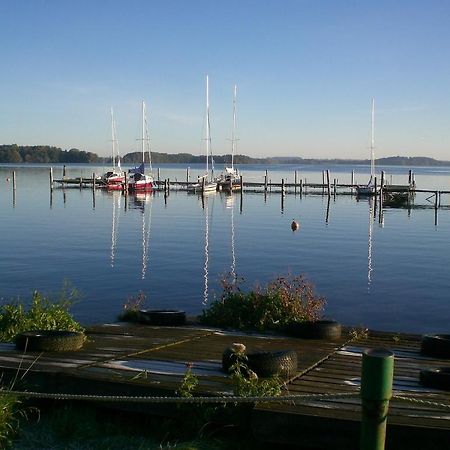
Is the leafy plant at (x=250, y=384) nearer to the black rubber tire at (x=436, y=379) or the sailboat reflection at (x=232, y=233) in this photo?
the black rubber tire at (x=436, y=379)

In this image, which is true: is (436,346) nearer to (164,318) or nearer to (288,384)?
(288,384)

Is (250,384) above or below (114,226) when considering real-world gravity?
A: above

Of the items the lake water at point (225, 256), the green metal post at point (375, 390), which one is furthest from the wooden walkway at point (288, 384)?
the lake water at point (225, 256)

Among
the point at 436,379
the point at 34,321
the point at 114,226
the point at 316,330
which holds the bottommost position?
the point at 114,226

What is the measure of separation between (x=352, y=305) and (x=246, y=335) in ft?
33.4

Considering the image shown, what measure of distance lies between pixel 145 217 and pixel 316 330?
4431 cm

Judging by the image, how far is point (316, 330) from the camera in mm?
11641

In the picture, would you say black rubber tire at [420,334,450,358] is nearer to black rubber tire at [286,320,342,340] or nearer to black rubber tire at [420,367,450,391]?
black rubber tire at [286,320,342,340]

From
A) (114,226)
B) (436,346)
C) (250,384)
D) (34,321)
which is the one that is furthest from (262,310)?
(114,226)

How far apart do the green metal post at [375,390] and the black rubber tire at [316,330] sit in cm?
711

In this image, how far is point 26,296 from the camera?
70.9ft

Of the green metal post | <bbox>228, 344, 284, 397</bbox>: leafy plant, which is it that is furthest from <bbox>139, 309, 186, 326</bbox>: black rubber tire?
the green metal post

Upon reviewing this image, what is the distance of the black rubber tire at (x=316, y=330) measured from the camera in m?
11.6

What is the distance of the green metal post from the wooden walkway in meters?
0.69
